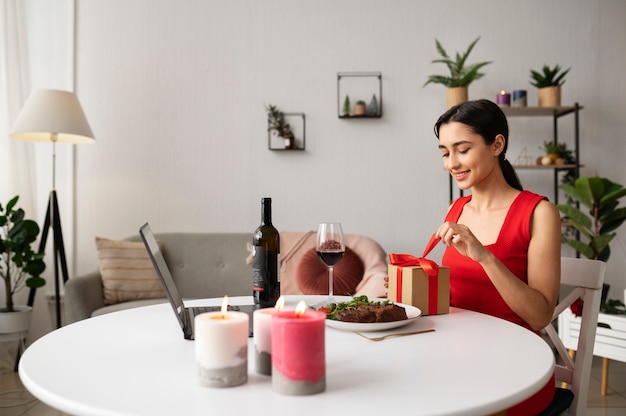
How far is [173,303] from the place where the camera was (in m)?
1.06

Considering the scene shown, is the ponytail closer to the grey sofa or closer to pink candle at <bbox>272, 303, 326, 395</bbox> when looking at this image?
pink candle at <bbox>272, 303, 326, 395</bbox>

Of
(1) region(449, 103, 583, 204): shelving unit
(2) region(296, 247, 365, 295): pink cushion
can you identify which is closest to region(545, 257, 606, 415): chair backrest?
(2) region(296, 247, 365, 295): pink cushion

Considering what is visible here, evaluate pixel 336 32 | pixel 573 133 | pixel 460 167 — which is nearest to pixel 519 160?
pixel 573 133

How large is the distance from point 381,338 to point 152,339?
441 millimetres

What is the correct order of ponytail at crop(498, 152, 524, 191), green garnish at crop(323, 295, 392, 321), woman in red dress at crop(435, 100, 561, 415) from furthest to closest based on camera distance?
ponytail at crop(498, 152, 524, 191), woman in red dress at crop(435, 100, 561, 415), green garnish at crop(323, 295, 392, 321)

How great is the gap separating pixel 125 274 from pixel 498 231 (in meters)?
2.33

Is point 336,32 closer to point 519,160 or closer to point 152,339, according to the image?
point 519,160

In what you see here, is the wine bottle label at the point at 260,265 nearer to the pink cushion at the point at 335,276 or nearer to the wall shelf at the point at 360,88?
the pink cushion at the point at 335,276

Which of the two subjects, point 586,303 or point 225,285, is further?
Result: point 225,285

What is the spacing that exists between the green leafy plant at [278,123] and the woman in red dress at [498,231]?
2.14m

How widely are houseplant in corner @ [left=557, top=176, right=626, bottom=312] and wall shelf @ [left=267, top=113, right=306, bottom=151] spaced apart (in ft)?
5.53

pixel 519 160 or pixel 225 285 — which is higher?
pixel 519 160

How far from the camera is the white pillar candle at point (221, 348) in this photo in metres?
0.73

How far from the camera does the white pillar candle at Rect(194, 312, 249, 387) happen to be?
2.40ft
